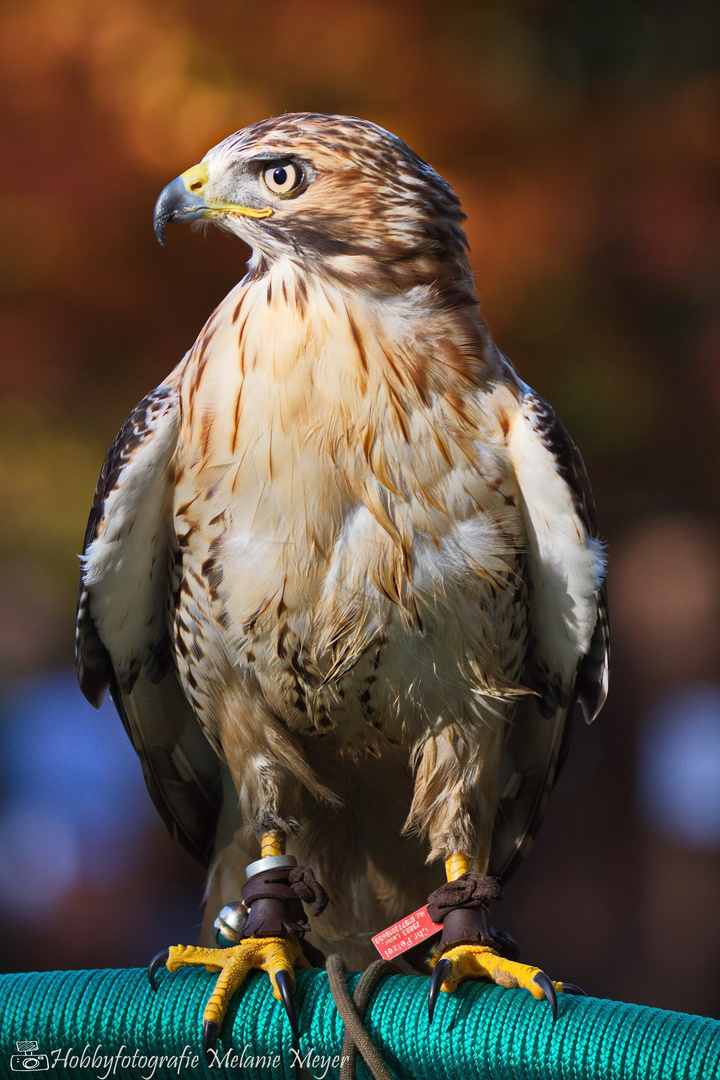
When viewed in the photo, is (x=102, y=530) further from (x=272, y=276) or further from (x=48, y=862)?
(x=48, y=862)

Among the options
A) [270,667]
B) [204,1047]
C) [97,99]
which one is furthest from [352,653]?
[97,99]

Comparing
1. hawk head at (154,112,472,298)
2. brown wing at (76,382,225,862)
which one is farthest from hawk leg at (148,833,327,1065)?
hawk head at (154,112,472,298)

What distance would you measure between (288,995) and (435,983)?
0.17m

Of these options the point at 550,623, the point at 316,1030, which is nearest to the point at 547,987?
the point at 316,1030

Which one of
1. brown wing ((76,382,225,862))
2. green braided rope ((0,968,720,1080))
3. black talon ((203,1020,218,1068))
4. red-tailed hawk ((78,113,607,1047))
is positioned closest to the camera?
green braided rope ((0,968,720,1080))

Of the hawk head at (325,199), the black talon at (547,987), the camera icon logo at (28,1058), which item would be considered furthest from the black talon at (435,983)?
the hawk head at (325,199)

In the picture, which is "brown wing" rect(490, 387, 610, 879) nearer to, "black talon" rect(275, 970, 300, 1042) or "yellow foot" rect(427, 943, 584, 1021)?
"yellow foot" rect(427, 943, 584, 1021)

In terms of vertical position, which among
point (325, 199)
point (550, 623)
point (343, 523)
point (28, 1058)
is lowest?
point (28, 1058)

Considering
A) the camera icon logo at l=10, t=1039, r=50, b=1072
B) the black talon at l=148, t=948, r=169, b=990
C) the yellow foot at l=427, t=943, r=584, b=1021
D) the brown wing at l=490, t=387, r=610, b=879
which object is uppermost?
the brown wing at l=490, t=387, r=610, b=879

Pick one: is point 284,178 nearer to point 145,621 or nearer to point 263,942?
point 145,621

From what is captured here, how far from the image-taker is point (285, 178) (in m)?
1.18

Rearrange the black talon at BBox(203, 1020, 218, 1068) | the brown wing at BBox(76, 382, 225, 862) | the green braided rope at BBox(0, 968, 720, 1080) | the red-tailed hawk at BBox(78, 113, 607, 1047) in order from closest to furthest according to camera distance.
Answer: the green braided rope at BBox(0, 968, 720, 1080)
the black talon at BBox(203, 1020, 218, 1068)
the red-tailed hawk at BBox(78, 113, 607, 1047)
the brown wing at BBox(76, 382, 225, 862)

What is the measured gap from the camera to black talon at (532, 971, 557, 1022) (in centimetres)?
99

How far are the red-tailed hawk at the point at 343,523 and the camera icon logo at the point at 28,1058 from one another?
0.19m
